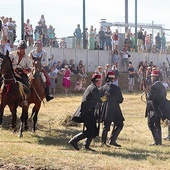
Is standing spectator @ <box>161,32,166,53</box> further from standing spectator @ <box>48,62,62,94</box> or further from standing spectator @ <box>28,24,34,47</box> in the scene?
standing spectator @ <box>28,24,34,47</box>

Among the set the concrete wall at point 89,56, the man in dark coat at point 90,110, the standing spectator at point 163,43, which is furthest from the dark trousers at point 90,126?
the standing spectator at point 163,43

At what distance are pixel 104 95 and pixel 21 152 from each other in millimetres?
2797

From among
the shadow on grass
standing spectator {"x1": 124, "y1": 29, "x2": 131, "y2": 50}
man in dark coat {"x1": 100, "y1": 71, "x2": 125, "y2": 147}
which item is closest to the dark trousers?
man in dark coat {"x1": 100, "y1": 71, "x2": 125, "y2": 147}

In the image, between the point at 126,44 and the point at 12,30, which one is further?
the point at 126,44

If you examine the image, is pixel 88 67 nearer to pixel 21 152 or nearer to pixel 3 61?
pixel 3 61

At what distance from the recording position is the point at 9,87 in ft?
45.3

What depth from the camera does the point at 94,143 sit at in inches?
539

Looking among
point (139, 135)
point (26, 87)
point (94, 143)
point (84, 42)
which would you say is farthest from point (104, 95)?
point (84, 42)

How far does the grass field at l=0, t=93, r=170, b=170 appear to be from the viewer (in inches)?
406

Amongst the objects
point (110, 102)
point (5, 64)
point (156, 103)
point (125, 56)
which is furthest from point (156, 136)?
point (125, 56)

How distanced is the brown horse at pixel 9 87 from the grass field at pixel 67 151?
0.96 metres

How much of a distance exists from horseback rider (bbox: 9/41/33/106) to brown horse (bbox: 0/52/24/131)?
0.28m

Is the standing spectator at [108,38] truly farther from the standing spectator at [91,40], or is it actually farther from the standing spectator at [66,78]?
the standing spectator at [66,78]

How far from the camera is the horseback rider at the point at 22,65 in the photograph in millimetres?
14216
